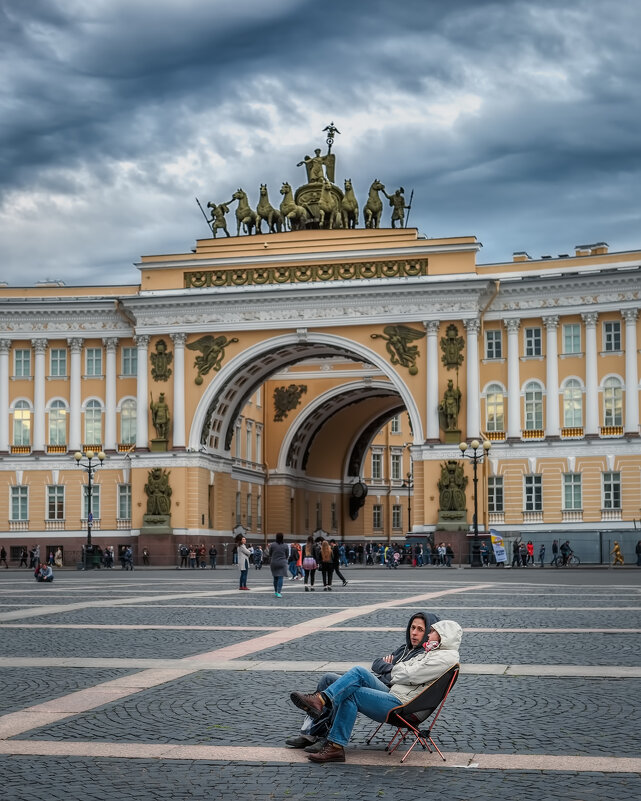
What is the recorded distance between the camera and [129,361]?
6575 cm

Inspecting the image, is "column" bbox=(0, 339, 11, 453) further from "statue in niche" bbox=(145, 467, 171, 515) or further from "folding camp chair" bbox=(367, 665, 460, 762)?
"folding camp chair" bbox=(367, 665, 460, 762)

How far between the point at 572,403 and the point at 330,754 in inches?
2048

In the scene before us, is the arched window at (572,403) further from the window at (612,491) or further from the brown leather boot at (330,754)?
the brown leather boot at (330,754)

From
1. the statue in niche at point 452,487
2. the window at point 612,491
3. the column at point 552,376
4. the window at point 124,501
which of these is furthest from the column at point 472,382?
the window at point 124,501

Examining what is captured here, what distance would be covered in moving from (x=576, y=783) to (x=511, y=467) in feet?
171

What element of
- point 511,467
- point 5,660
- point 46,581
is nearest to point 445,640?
point 5,660

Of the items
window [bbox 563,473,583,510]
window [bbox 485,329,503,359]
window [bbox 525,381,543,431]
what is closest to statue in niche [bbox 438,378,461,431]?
window [bbox 485,329,503,359]

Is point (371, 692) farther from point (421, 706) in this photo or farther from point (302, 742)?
point (302, 742)

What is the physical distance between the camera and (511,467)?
60.3 m

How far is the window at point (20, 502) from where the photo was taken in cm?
6575

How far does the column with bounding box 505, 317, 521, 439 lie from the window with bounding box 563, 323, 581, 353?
2.24 m

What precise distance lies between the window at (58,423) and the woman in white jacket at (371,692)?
57768 millimetres

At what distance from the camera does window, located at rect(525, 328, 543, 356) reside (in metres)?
60.7

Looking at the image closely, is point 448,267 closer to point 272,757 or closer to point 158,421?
point 158,421
